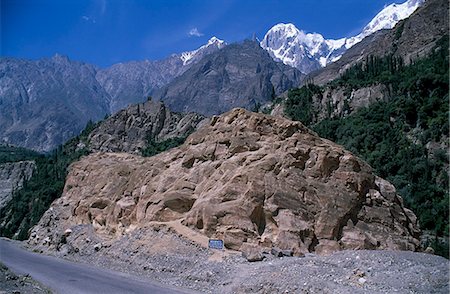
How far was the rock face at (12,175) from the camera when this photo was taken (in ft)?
341

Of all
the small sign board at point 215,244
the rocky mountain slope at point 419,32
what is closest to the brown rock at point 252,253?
the small sign board at point 215,244

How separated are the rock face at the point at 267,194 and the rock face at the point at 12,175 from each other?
8691 centimetres

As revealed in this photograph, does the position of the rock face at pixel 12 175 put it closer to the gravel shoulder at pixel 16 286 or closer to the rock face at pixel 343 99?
the rock face at pixel 343 99

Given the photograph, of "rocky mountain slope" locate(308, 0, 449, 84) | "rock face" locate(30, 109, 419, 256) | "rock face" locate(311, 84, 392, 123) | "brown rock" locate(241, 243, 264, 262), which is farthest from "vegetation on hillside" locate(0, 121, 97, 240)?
"rocky mountain slope" locate(308, 0, 449, 84)

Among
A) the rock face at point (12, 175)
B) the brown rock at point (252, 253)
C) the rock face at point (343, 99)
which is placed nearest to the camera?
the brown rock at point (252, 253)

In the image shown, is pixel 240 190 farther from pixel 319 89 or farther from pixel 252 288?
pixel 319 89

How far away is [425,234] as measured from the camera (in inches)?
1590

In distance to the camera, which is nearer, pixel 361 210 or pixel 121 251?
pixel 361 210

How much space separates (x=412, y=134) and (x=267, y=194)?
47871mm

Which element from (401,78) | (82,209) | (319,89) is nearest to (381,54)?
(319,89)

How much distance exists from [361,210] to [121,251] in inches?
441

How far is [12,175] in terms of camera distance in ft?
360

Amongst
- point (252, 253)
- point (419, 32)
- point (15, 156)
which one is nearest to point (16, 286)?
point (252, 253)

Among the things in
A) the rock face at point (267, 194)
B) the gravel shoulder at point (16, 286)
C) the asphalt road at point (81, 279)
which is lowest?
the asphalt road at point (81, 279)
